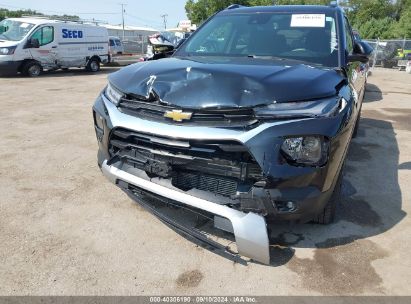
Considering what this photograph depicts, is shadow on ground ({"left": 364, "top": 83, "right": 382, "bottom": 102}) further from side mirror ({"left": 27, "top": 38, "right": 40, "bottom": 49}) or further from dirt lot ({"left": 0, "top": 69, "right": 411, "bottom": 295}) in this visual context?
side mirror ({"left": 27, "top": 38, "right": 40, "bottom": 49})

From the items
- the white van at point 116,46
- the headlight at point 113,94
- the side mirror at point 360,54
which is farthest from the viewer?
the white van at point 116,46

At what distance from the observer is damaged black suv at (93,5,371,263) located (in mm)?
2602

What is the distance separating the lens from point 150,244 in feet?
10.3

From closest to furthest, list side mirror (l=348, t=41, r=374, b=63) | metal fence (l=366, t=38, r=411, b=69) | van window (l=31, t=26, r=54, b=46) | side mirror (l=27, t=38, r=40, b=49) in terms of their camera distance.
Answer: side mirror (l=348, t=41, r=374, b=63) < side mirror (l=27, t=38, r=40, b=49) < van window (l=31, t=26, r=54, b=46) < metal fence (l=366, t=38, r=411, b=69)

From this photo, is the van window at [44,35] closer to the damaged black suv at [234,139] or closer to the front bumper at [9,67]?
the front bumper at [9,67]

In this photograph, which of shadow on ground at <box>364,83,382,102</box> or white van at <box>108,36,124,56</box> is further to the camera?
white van at <box>108,36,124,56</box>

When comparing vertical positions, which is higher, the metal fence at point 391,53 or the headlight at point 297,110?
the headlight at point 297,110

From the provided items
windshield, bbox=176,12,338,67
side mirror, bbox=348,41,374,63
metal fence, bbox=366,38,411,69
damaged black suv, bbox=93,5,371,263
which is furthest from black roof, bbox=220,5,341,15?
metal fence, bbox=366,38,411,69

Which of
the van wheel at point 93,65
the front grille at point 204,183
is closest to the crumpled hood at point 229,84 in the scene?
the front grille at point 204,183

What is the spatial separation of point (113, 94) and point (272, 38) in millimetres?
1696

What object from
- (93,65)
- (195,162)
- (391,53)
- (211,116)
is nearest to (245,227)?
(195,162)

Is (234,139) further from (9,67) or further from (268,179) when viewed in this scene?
(9,67)

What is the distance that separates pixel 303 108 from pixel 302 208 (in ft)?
2.18

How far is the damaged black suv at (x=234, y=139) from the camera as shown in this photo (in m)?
2.60
